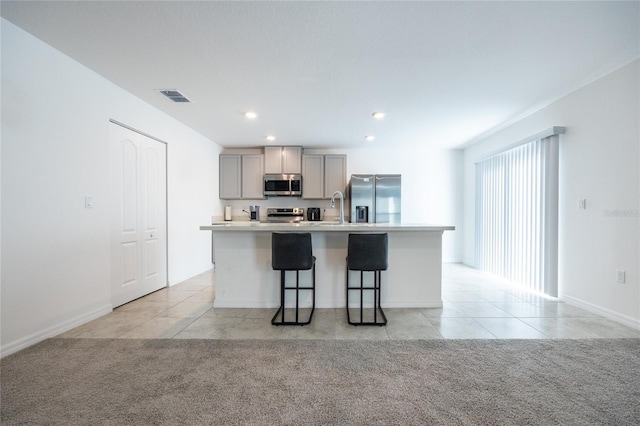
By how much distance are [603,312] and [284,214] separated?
4.80 metres

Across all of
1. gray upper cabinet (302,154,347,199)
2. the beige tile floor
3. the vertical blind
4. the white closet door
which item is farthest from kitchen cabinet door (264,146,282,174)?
the vertical blind

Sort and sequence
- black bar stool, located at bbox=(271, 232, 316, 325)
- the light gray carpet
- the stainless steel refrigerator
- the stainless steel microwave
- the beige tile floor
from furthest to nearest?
the stainless steel microwave → the stainless steel refrigerator → black bar stool, located at bbox=(271, 232, 316, 325) → the beige tile floor → the light gray carpet

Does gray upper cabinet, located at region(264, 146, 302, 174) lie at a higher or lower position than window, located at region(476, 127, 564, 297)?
higher

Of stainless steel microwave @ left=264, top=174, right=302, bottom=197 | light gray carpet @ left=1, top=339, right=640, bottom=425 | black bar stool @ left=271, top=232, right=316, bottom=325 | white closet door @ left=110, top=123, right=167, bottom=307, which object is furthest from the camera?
stainless steel microwave @ left=264, top=174, right=302, bottom=197

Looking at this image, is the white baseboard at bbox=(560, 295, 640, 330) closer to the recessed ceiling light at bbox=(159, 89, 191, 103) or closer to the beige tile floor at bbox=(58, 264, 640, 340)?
the beige tile floor at bbox=(58, 264, 640, 340)

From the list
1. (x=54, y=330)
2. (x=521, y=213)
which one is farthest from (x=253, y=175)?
(x=521, y=213)

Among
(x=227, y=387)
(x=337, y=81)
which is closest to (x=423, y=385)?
(x=227, y=387)

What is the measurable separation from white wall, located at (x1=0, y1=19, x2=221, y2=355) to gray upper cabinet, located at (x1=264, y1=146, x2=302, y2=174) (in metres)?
2.58

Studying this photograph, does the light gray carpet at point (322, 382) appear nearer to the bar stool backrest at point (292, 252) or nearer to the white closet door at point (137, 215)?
the bar stool backrest at point (292, 252)

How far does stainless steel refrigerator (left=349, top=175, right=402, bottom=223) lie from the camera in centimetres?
529

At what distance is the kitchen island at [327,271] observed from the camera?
3.02 metres

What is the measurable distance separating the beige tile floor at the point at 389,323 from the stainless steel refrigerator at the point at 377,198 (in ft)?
7.30

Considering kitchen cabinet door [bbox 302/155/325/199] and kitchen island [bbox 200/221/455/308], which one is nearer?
kitchen island [bbox 200/221/455/308]

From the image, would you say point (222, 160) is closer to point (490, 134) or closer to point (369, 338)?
point (369, 338)
